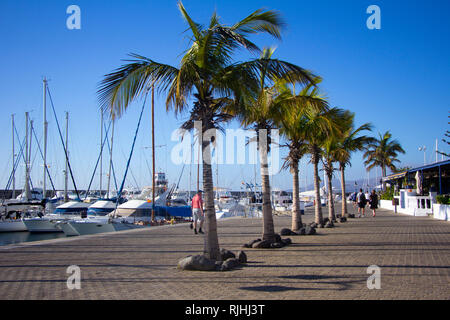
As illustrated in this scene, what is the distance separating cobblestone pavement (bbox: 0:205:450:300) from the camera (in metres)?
6.66

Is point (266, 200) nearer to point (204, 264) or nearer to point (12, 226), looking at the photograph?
point (204, 264)

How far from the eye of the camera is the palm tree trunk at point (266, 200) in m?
13.0

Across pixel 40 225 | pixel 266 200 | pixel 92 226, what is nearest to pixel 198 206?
pixel 266 200

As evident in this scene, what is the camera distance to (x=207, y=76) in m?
9.66

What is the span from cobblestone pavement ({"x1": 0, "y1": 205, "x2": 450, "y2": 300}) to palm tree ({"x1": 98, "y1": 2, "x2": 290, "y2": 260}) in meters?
1.70

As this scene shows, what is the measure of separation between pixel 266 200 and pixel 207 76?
5.23m

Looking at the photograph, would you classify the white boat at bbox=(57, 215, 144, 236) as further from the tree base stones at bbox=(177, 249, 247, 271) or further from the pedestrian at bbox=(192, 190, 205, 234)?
the tree base stones at bbox=(177, 249, 247, 271)

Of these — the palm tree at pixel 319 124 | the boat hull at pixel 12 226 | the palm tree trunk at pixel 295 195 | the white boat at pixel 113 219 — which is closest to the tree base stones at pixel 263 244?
the palm tree trunk at pixel 295 195

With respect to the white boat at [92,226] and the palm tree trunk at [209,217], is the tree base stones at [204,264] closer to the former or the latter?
the palm tree trunk at [209,217]

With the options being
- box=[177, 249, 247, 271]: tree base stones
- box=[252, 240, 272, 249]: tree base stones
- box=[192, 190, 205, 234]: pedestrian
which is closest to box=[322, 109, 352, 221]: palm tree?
box=[192, 190, 205, 234]: pedestrian

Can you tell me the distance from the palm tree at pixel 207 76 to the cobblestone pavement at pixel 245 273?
1.70 m

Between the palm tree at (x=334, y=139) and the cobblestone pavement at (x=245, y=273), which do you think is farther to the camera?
the palm tree at (x=334, y=139)

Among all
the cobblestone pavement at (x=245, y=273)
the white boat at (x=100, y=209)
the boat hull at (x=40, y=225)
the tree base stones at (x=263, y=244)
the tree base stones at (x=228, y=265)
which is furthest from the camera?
the white boat at (x=100, y=209)
